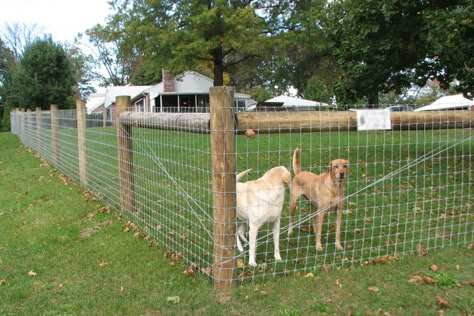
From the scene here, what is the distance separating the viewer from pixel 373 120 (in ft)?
13.4

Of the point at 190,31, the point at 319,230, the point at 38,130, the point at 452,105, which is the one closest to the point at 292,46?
the point at 190,31

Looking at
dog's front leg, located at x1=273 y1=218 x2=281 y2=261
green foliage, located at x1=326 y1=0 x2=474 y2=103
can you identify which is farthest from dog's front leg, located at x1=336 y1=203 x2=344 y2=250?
green foliage, located at x1=326 y1=0 x2=474 y2=103

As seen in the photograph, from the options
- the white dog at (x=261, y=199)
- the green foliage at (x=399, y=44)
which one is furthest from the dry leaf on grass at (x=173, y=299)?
the green foliage at (x=399, y=44)

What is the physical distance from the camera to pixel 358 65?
996 centimetres

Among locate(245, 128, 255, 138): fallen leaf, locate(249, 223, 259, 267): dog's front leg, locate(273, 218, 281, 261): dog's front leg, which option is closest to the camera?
locate(245, 128, 255, 138): fallen leaf

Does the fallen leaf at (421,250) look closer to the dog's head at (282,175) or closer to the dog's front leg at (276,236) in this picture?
the dog's front leg at (276,236)

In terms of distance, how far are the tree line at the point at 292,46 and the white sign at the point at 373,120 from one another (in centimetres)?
480

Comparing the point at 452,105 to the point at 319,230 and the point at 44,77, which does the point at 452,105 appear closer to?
the point at 319,230

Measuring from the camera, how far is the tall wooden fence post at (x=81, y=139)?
7.74 m

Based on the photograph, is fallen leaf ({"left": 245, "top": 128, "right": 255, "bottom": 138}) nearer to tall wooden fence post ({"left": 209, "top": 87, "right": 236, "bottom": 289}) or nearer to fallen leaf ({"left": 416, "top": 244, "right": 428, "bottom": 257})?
tall wooden fence post ({"left": 209, "top": 87, "right": 236, "bottom": 289})

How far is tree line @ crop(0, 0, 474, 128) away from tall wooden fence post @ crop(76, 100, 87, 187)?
589 cm

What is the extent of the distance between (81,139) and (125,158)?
2.35 m

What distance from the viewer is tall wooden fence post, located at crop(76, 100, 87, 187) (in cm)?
774

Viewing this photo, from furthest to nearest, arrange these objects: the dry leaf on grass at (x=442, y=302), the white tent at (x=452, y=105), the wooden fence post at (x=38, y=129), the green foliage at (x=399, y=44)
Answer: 1. the wooden fence post at (x=38, y=129)
2. the green foliage at (x=399, y=44)
3. the white tent at (x=452, y=105)
4. the dry leaf on grass at (x=442, y=302)
